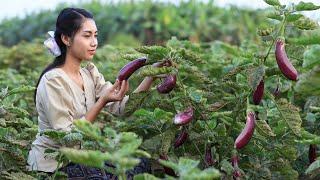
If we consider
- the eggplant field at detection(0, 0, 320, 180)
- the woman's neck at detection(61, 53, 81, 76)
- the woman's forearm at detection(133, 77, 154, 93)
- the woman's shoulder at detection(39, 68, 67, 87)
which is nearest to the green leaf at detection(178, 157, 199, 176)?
the eggplant field at detection(0, 0, 320, 180)

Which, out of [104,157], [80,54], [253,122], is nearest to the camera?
→ [104,157]

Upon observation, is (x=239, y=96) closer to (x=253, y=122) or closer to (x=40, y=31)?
(x=253, y=122)

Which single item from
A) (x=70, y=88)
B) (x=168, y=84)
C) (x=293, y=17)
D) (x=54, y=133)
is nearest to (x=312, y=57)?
(x=293, y=17)

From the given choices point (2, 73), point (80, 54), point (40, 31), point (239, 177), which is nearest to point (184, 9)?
point (40, 31)

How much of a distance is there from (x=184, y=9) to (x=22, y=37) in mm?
3051

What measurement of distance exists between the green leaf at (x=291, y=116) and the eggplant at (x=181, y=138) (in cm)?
40

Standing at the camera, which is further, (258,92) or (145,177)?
(258,92)

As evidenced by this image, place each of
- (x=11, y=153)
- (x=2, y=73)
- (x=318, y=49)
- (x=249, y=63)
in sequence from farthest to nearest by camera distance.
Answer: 1. (x=2, y=73)
2. (x=11, y=153)
3. (x=249, y=63)
4. (x=318, y=49)

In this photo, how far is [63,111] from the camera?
136 inches

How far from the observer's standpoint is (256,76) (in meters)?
3.01

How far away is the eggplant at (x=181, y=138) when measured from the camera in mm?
3188

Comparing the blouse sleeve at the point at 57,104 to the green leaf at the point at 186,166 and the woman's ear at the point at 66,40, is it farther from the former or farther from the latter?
the green leaf at the point at 186,166

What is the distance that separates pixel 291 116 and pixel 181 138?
0.46 metres

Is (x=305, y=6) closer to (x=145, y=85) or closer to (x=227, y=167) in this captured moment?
(x=227, y=167)
